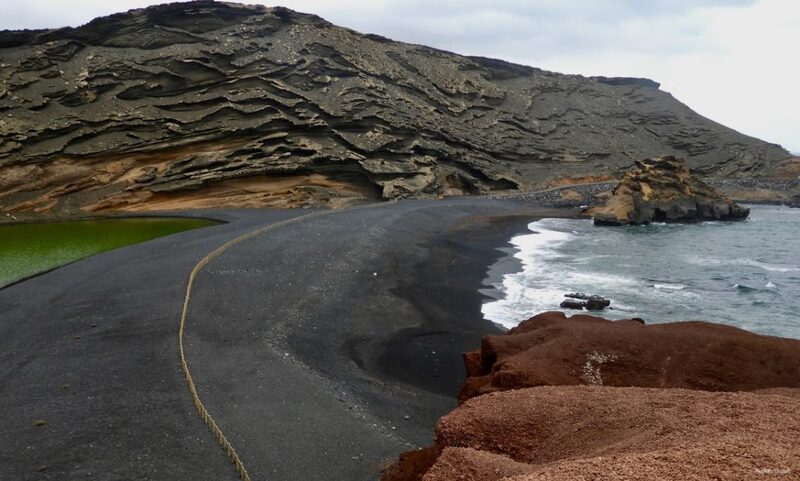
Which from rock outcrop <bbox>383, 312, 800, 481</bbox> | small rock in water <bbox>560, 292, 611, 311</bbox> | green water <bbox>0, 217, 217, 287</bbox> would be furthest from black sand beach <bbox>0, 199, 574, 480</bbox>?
small rock in water <bbox>560, 292, 611, 311</bbox>

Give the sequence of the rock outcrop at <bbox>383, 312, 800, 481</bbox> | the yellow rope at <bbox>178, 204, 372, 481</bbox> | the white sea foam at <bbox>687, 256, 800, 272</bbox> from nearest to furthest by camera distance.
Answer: the rock outcrop at <bbox>383, 312, 800, 481</bbox> → the yellow rope at <bbox>178, 204, 372, 481</bbox> → the white sea foam at <bbox>687, 256, 800, 272</bbox>

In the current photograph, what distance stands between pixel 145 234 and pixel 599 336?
97.6 ft

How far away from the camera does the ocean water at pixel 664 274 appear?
2019 centimetres

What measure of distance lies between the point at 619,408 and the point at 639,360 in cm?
341

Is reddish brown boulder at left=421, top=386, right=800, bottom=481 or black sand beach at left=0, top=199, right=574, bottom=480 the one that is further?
black sand beach at left=0, top=199, right=574, bottom=480

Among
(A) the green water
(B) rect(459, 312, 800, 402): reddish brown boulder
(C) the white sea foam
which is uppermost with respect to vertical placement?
(B) rect(459, 312, 800, 402): reddish brown boulder

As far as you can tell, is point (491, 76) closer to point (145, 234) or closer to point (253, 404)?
point (145, 234)

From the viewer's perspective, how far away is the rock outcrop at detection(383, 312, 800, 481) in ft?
14.5

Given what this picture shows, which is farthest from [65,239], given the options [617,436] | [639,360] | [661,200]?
[661,200]

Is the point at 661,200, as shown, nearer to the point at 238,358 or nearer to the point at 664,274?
the point at 664,274

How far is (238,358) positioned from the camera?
13398mm

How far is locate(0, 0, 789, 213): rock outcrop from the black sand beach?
21378 mm

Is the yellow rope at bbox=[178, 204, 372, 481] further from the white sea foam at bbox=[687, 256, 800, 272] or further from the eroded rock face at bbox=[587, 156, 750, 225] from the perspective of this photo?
the eroded rock face at bbox=[587, 156, 750, 225]

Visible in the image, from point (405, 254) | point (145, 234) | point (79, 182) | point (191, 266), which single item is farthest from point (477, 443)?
point (79, 182)
